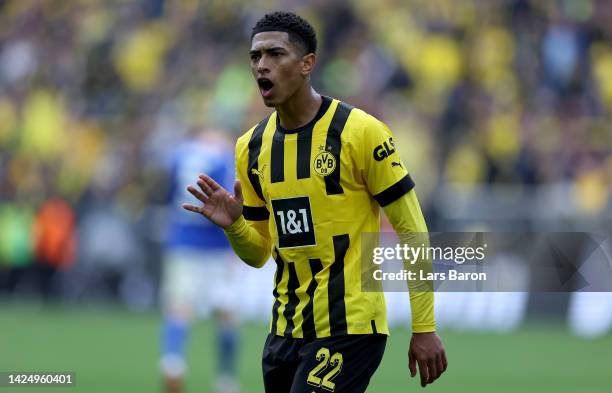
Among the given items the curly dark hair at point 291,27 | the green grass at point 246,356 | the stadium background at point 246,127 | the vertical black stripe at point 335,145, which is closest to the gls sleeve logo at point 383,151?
the vertical black stripe at point 335,145

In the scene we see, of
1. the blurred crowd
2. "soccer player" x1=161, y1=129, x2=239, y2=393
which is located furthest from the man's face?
the blurred crowd

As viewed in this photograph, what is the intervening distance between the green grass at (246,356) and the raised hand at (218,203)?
4830mm

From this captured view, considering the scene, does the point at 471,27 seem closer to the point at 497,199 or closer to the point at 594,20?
the point at 594,20

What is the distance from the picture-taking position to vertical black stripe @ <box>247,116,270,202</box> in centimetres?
604

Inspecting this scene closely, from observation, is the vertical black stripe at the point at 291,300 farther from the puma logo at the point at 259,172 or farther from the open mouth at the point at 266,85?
the open mouth at the point at 266,85

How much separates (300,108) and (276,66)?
0.82 ft

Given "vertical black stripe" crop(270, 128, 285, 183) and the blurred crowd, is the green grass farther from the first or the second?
"vertical black stripe" crop(270, 128, 285, 183)

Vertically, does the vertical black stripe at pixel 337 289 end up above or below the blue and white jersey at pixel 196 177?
below

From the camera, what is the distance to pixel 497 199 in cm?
1598

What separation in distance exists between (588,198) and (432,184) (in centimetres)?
211

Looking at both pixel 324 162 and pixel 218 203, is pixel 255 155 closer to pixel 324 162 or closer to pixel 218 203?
pixel 218 203

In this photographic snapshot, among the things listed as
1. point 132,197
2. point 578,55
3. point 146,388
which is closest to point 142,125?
point 132,197

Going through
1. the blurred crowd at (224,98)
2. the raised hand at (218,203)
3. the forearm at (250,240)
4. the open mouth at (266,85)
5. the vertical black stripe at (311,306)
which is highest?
the blurred crowd at (224,98)

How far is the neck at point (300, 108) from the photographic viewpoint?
5.87 meters
